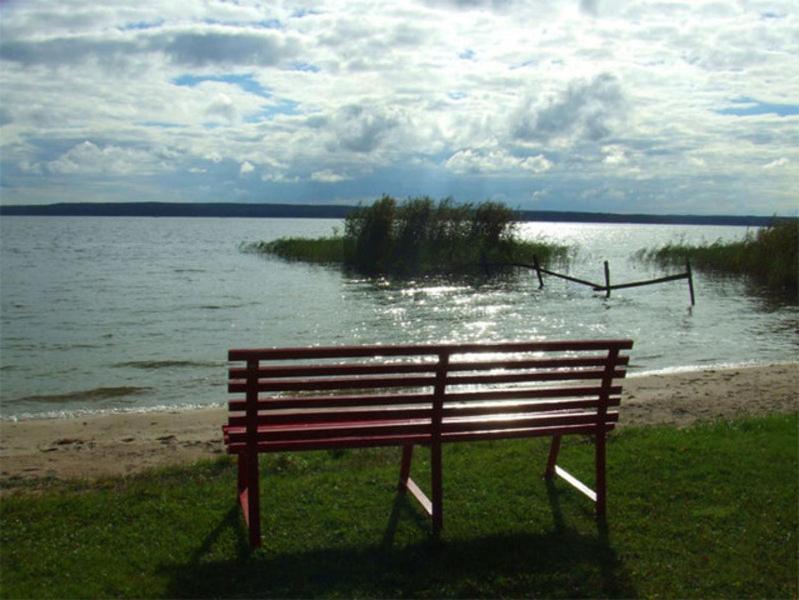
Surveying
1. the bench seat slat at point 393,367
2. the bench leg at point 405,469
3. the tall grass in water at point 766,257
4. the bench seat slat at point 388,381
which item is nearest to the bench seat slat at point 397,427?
the bench seat slat at point 388,381

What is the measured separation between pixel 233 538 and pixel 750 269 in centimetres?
4447

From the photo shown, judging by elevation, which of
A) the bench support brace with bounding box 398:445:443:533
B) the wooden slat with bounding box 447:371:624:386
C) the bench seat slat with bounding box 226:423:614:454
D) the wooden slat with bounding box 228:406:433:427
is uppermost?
the wooden slat with bounding box 447:371:624:386

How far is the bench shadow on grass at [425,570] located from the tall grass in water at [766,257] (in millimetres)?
36831

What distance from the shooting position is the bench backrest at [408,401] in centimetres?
545

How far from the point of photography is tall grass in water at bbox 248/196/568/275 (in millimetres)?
51156

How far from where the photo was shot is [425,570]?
515 centimetres

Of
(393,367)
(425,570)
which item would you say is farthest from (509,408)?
(425,570)

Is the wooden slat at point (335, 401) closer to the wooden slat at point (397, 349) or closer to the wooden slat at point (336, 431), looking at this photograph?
the wooden slat at point (336, 431)

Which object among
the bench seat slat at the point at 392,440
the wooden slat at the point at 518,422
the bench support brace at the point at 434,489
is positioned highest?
the wooden slat at the point at 518,422

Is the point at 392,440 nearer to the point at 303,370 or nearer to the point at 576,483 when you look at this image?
the point at 303,370

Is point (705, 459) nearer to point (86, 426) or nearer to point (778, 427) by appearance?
point (778, 427)

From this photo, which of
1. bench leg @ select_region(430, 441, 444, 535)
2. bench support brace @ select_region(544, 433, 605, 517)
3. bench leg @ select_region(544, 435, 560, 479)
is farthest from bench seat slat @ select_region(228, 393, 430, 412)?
bench leg @ select_region(544, 435, 560, 479)

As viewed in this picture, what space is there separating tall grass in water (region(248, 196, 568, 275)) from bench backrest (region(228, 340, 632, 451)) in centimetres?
4400

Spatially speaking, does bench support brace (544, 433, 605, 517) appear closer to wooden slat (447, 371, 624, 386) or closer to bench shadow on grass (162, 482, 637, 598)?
bench shadow on grass (162, 482, 637, 598)
